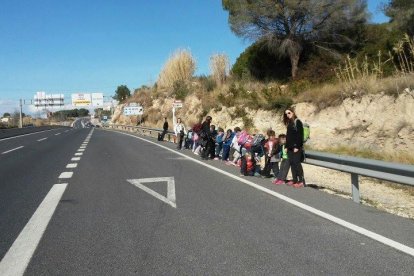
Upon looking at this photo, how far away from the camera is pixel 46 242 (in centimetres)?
615

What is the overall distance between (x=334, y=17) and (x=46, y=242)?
23173 millimetres

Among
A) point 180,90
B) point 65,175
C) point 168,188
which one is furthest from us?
point 180,90

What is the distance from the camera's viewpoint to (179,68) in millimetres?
52719

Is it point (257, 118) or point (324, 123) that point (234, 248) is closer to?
point (324, 123)

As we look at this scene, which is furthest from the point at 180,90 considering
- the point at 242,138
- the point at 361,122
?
the point at 242,138

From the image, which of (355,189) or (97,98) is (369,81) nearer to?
(355,189)

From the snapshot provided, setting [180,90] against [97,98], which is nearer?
[180,90]

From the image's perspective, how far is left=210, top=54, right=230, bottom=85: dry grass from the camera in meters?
40.2

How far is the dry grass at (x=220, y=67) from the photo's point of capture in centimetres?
4022

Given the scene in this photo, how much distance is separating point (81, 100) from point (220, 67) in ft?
190

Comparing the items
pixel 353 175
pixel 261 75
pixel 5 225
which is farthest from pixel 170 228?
pixel 261 75

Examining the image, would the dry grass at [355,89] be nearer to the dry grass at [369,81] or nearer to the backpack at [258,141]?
the dry grass at [369,81]

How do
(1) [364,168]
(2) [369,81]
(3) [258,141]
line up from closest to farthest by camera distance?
1. (1) [364,168]
2. (3) [258,141]
3. (2) [369,81]

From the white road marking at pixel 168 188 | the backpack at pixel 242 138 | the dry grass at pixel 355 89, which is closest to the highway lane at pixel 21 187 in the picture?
the white road marking at pixel 168 188
